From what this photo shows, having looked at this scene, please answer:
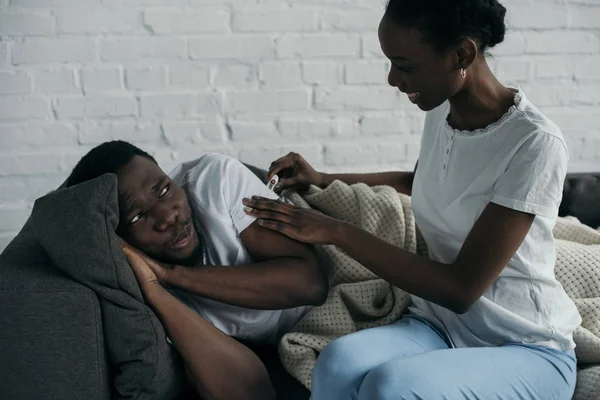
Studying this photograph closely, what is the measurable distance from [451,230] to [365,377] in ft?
1.13

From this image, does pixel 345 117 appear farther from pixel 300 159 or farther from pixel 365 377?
pixel 365 377

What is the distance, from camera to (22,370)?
1432mm

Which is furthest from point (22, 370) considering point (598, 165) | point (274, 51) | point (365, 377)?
point (598, 165)

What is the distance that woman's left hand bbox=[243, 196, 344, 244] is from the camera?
158 centimetres

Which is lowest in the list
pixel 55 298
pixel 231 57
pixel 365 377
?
pixel 365 377

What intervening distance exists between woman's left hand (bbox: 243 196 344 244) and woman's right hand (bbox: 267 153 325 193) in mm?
268

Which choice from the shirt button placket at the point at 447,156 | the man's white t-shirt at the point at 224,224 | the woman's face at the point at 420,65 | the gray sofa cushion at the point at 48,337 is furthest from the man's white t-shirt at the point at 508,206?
the gray sofa cushion at the point at 48,337

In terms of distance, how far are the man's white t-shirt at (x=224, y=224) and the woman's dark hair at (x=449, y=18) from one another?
0.50m

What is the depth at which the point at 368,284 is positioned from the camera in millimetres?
1807

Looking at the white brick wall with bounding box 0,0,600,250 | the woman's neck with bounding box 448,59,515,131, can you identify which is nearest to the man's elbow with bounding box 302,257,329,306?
the woman's neck with bounding box 448,59,515,131

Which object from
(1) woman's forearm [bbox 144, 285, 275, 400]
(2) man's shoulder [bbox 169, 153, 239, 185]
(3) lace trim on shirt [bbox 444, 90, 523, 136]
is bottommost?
(1) woman's forearm [bbox 144, 285, 275, 400]

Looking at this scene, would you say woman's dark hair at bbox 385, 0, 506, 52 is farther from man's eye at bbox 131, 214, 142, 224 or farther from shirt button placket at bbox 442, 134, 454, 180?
man's eye at bbox 131, 214, 142, 224

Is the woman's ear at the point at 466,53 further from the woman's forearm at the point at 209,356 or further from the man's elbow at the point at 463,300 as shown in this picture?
the woman's forearm at the point at 209,356

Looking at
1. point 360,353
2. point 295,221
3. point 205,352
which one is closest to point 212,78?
point 295,221
